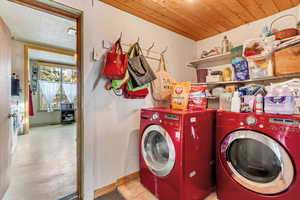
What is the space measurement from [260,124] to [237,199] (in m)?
0.70

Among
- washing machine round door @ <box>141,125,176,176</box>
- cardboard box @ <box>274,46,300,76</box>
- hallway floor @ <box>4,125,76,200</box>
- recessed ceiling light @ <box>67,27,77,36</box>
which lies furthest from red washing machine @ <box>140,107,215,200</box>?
recessed ceiling light @ <box>67,27,77,36</box>

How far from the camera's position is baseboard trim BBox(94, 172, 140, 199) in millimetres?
1508

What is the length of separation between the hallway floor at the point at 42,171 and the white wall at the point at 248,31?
10.0ft

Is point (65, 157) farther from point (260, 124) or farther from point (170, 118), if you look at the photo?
point (260, 124)

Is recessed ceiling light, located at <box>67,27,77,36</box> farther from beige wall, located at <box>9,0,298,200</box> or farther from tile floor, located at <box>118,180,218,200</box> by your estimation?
tile floor, located at <box>118,180,218,200</box>

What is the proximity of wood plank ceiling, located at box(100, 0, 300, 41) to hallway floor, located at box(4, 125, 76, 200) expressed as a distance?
7.59 ft

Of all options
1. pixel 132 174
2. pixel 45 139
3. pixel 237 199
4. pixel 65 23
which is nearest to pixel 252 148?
pixel 237 199

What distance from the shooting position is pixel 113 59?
4.62 ft

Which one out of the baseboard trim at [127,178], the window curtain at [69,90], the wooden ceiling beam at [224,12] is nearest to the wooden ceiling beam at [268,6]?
the wooden ceiling beam at [224,12]

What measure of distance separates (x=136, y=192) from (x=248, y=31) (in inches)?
105

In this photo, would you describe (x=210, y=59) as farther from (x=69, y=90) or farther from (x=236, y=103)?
(x=69, y=90)

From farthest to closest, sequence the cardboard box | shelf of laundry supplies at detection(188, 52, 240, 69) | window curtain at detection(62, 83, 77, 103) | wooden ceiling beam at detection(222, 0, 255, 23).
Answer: window curtain at detection(62, 83, 77, 103)
shelf of laundry supplies at detection(188, 52, 240, 69)
wooden ceiling beam at detection(222, 0, 255, 23)
the cardboard box

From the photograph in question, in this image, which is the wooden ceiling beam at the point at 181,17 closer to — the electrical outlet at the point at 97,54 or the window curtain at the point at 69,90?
the electrical outlet at the point at 97,54

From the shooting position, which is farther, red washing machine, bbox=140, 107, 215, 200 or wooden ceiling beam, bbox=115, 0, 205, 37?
wooden ceiling beam, bbox=115, 0, 205, 37
